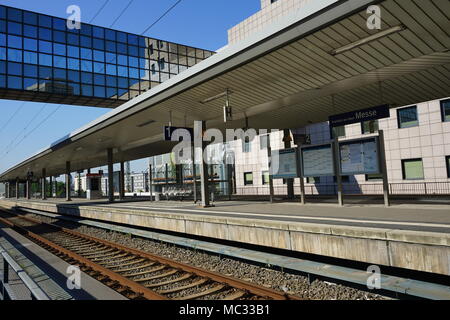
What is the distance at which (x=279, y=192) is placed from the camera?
3325cm

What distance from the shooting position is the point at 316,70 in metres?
9.96

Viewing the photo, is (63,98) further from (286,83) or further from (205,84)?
(286,83)

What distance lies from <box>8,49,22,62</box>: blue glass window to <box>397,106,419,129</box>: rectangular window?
1115 inches

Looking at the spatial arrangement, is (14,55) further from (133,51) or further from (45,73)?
(133,51)

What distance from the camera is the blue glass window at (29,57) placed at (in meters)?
25.2

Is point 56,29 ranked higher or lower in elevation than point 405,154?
higher

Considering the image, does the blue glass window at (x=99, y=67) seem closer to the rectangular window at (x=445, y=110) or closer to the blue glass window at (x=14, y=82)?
the blue glass window at (x=14, y=82)

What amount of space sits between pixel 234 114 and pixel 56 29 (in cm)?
2038

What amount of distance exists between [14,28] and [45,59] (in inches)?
120

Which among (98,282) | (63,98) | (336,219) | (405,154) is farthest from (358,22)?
(63,98)

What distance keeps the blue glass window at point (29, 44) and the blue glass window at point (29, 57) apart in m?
0.48

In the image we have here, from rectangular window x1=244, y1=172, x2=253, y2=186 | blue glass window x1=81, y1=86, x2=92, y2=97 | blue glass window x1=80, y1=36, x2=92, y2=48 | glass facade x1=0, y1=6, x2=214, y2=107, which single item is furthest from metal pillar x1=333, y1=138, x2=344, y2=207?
rectangular window x1=244, y1=172, x2=253, y2=186

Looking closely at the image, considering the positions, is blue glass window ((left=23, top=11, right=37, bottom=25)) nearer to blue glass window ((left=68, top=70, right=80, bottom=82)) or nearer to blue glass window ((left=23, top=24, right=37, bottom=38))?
blue glass window ((left=23, top=24, right=37, bottom=38))

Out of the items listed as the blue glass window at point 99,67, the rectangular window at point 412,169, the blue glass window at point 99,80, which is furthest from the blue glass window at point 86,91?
the rectangular window at point 412,169
